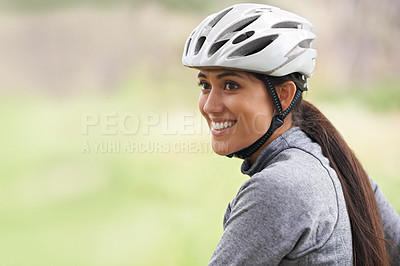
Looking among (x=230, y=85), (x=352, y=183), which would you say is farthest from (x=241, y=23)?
(x=352, y=183)

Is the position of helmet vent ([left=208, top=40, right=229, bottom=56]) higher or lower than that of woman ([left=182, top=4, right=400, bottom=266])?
higher

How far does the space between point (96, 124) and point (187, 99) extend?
441 millimetres

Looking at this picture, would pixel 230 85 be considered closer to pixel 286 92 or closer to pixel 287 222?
pixel 286 92

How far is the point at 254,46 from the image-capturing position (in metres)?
1.09

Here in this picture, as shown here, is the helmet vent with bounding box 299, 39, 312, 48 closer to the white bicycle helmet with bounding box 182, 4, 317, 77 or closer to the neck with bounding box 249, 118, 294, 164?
the white bicycle helmet with bounding box 182, 4, 317, 77

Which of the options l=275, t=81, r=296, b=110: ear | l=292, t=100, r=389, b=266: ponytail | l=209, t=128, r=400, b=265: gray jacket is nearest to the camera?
l=209, t=128, r=400, b=265: gray jacket

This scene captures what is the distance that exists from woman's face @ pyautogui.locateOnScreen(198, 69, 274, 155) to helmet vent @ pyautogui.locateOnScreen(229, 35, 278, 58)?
4 cm

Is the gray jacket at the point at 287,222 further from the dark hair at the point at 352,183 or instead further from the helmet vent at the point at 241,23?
the helmet vent at the point at 241,23

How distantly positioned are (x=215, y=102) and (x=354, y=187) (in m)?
0.35

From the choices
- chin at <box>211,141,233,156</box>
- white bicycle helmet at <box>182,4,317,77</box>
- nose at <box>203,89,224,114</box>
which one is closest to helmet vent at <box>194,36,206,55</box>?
white bicycle helmet at <box>182,4,317,77</box>

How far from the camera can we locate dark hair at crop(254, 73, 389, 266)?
101 cm

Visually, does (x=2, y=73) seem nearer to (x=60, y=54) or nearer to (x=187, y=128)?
(x=60, y=54)

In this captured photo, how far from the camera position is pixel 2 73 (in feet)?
6.61

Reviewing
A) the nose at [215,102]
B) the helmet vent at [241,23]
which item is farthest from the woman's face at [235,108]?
the helmet vent at [241,23]
